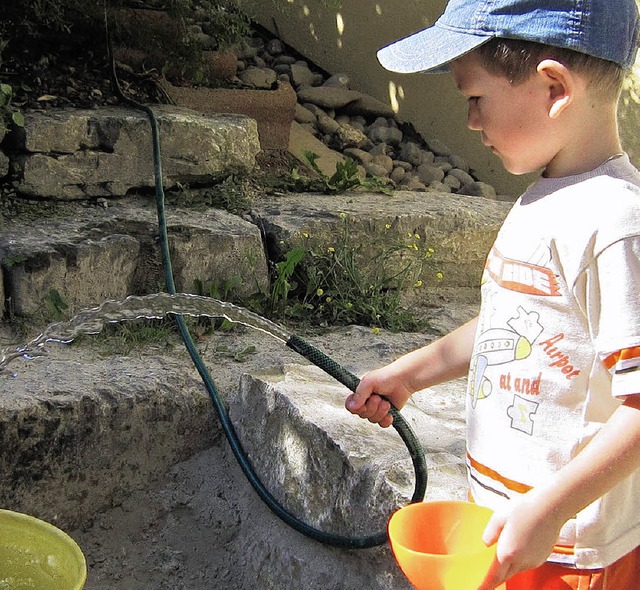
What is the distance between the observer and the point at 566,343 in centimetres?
120

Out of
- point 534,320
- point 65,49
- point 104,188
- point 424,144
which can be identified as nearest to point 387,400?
point 534,320

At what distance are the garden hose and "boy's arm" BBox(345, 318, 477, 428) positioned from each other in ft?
0.14

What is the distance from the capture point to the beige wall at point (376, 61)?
4625 mm

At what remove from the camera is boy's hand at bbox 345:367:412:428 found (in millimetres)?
1540

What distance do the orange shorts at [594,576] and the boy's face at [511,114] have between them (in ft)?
1.83

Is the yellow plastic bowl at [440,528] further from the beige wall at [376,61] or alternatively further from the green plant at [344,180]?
the beige wall at [376,61]

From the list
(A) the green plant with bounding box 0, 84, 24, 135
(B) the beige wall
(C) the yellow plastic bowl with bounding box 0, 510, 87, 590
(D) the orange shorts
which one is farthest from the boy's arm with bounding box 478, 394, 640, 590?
(B) the beige wall

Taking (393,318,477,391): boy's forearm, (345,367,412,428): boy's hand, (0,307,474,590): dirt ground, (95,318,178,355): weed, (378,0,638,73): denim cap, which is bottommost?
(0,307,474,590): dirt ground

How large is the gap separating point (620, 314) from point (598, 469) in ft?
0.62

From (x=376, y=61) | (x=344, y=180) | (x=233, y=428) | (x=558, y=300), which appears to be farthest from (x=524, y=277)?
(x=376, y=61)

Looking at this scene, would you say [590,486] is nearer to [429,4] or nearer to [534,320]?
[534,320]

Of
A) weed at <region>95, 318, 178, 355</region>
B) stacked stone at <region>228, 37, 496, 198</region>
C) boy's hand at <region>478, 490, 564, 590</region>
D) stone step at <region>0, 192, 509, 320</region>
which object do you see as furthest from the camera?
stacked stone at <region>228, 37, 496, 198</region>

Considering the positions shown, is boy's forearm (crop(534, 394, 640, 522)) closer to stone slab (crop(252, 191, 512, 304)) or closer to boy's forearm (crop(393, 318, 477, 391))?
boy's forearm (crop(393, 318, 477, 391))

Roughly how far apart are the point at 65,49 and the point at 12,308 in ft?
4.31
